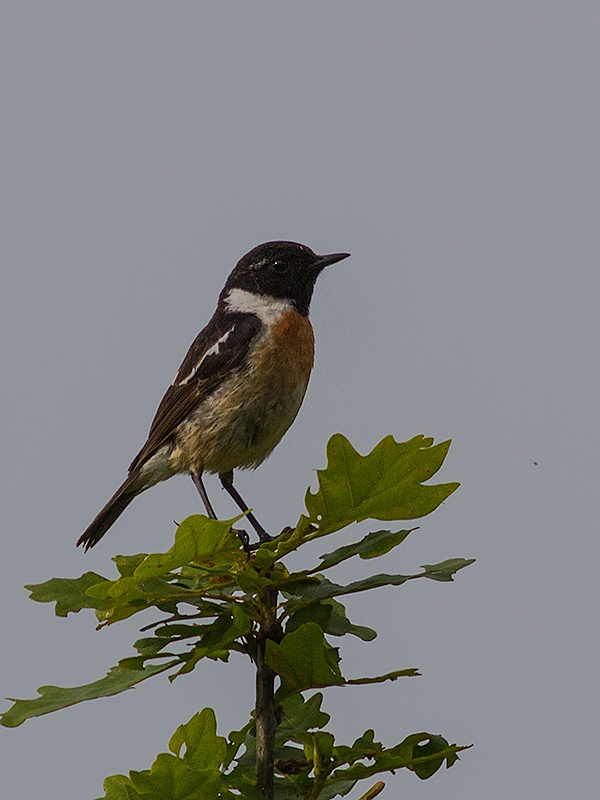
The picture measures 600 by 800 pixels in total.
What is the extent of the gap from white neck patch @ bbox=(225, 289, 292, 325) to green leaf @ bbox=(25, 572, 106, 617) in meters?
2.47

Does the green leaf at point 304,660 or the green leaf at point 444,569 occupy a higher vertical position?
the green leaf at point 444,569

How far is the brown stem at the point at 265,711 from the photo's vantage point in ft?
7.11

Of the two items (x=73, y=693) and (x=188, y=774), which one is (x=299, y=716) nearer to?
(x=188, y=774)

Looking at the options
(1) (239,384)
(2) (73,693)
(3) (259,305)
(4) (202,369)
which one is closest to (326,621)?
(2) (73,693)

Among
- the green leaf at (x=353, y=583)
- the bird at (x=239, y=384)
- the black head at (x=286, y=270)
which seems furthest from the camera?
the black head at (x=286, y=270)

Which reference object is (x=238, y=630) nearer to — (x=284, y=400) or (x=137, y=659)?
(x=137, y=659)

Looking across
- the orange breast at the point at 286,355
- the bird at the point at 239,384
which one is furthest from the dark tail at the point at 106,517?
the orange breast at the point at 286,355

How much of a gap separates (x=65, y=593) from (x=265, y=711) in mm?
527

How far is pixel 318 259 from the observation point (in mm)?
4750

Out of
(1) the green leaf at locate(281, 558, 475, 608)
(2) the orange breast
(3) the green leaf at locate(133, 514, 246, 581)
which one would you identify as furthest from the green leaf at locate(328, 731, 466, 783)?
(2) the orange breast

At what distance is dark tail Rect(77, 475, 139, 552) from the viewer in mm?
4730

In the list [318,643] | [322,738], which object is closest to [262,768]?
[322,738]

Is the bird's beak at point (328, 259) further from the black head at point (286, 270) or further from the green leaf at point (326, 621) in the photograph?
the green leaf at point (326, 621)

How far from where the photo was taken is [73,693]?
7.36ft
